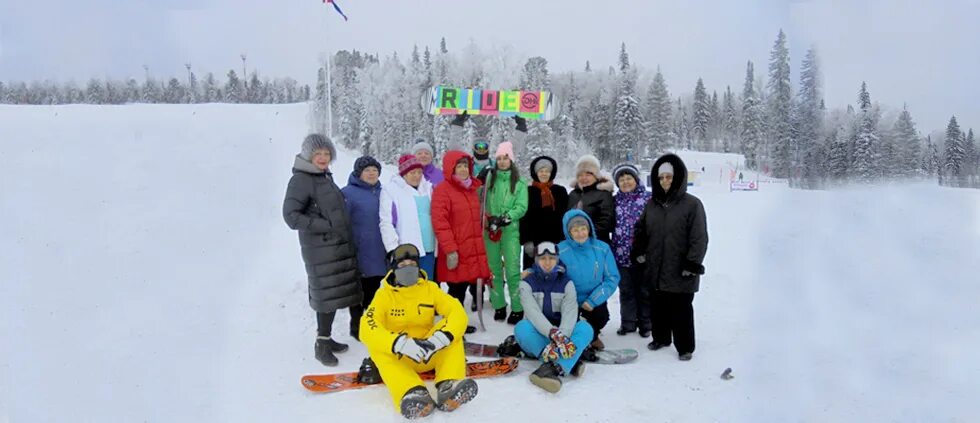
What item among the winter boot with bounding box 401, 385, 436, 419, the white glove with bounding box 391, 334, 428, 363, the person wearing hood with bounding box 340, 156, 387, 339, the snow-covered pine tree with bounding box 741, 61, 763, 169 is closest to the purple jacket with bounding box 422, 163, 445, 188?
the person wearing hood with bounding box 340, 156, 387, 339

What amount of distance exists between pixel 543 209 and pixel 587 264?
43.0 inches

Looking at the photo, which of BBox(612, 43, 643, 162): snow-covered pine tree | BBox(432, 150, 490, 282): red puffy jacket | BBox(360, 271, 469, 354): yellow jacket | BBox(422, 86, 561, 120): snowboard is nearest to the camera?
BBox(360, 271, 469, 354): yellow jacket

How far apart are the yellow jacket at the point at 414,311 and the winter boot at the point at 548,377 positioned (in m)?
0.69

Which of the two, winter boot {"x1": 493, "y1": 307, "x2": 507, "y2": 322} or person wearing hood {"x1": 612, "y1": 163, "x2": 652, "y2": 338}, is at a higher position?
person wearing hood {"x1": 612, "y1": 163, "x2": 652, "y2": 338}

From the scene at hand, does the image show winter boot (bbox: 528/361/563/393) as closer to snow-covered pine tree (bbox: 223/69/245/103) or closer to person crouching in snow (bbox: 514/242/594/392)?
person crouching in snow (bbox: 514/242/594/392)

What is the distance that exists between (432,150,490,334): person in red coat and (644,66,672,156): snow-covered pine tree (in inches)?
1629

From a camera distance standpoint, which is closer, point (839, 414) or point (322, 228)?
point (839, 414)

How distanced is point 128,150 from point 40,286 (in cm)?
1284

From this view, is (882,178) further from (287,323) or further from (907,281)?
(287,323)

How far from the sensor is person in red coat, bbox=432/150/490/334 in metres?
5.41

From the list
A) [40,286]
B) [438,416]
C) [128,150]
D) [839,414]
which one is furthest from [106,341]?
[128,150]

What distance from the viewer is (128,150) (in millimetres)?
19125

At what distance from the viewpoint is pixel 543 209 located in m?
6.00

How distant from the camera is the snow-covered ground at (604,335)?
13.9 ft
